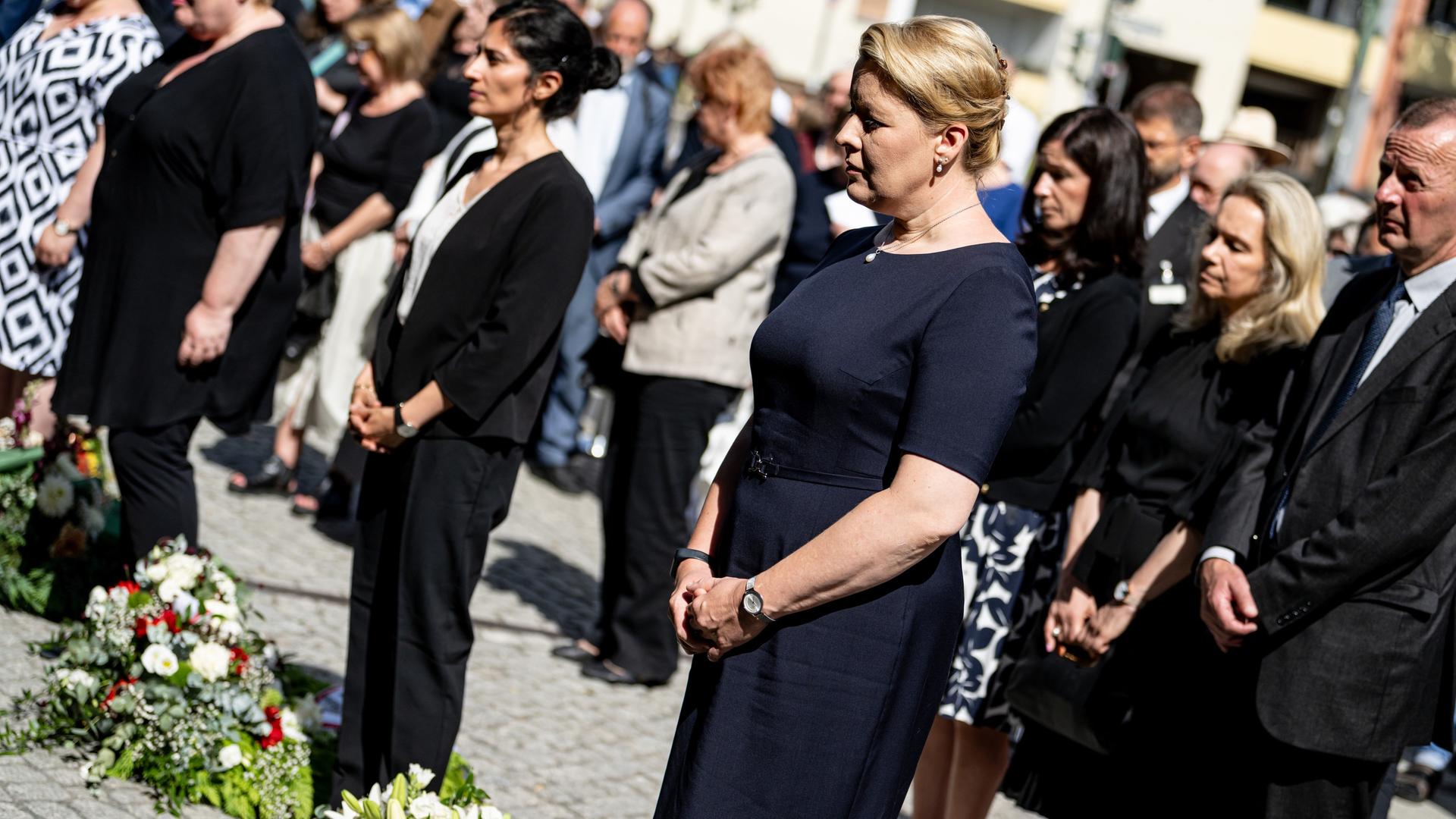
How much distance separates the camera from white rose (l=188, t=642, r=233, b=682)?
4.37 m

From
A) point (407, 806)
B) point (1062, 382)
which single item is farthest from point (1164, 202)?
point (407, 806)

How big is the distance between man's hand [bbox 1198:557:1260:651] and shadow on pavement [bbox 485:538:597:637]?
3.42 m

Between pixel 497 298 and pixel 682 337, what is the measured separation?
220cm

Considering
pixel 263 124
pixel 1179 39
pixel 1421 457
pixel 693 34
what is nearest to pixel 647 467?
pixel 263 124

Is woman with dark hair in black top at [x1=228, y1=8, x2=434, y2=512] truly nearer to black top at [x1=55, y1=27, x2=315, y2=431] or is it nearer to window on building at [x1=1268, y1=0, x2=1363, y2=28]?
black top at [x1=55, y1=27, x2=315, y2=431]

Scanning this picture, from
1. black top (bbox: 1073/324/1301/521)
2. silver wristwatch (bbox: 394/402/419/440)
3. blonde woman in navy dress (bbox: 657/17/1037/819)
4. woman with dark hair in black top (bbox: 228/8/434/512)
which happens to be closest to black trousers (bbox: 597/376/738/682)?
woman with dark hair in black top (bbox: 228/8/434/512)

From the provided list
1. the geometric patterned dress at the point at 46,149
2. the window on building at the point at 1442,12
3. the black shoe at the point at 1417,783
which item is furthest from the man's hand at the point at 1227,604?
the window on building at the point at 1442,12

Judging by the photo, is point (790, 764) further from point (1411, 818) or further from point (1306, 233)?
point (1411, 818)

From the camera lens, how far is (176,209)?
4.89m

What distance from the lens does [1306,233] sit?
4430 millimetres

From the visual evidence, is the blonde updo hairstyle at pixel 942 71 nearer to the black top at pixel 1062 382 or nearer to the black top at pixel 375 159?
the black top at pixel 1062 382

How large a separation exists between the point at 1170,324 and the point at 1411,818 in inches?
128

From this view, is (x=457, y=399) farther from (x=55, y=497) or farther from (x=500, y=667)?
(x=500, y=667)

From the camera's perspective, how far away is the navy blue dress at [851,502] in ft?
9.13
